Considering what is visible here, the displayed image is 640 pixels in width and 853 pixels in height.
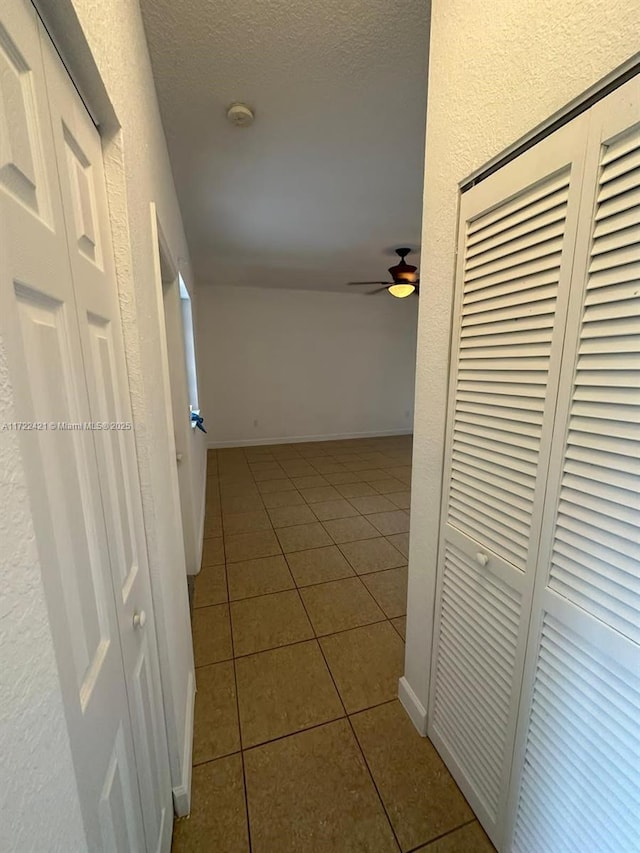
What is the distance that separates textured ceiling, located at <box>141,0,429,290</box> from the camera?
1.24 m

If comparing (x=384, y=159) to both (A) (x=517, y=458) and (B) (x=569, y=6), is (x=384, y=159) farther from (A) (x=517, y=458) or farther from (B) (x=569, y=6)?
(A) (x=517, y=458)

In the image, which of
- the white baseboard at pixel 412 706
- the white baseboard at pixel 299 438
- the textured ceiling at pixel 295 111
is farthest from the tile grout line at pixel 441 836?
the white baseboard at pixel 299 438

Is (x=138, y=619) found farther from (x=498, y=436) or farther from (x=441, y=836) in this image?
(x=441, y=836)

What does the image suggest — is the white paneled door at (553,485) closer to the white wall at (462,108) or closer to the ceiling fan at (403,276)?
the white wall at (462,108)

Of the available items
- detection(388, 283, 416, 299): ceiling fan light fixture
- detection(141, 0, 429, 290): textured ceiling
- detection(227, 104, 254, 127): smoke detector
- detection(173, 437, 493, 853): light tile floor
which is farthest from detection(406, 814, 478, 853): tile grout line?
detection(388, 283, 416, 299): ceiling fan light fixture

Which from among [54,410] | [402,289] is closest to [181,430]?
[54,410]

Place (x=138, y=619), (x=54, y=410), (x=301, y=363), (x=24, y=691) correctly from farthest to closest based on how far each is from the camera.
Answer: (x=301, y=363)
(x=138, y=619)
(x=54, y=410)
(x=24, y=691)

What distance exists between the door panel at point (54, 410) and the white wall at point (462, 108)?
0.96 m

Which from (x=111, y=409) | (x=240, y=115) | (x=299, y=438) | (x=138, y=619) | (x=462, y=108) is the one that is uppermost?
(x=240, y=115)

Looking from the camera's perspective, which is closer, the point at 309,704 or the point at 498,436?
the point at 498,436

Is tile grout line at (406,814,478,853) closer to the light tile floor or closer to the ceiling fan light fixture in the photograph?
the light tile floor

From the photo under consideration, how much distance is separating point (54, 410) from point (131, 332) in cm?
45

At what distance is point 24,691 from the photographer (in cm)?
38

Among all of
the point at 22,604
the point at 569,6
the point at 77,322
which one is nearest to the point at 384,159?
the point at 569,6
